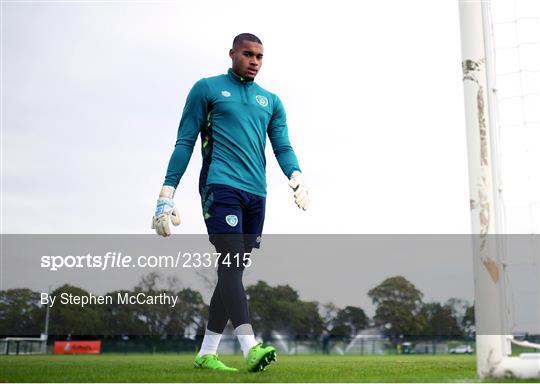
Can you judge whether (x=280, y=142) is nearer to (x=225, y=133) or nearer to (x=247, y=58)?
(x=225, y=133)

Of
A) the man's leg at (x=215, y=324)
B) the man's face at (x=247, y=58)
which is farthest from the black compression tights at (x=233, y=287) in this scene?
the man's face at (x=247, y=58)

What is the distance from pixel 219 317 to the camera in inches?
188

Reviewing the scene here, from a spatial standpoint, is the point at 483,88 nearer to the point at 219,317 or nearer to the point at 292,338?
the point at 219,317

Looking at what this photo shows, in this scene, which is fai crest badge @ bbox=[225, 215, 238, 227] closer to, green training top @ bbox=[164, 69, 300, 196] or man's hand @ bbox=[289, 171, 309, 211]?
green training top @ bbox=[164, 69, 300, 196]

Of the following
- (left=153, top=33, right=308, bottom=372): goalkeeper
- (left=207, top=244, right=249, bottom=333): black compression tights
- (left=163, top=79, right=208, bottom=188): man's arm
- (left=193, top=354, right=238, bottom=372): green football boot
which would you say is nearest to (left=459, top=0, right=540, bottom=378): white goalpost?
(left=153, top=33, right=308, bottom=372): goalkeeper

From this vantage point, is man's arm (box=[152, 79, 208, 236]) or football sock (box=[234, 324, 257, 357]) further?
man's arm (box=[152, 79, 208, 236])

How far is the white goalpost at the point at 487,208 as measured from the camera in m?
3.53

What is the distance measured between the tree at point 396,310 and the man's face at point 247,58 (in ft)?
119

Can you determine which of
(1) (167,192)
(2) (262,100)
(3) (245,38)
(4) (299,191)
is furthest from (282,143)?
(1) (167,192)

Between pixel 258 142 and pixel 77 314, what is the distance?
35.1 m

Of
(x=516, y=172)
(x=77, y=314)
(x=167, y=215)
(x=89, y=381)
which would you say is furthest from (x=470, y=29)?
(x=77, y=314)

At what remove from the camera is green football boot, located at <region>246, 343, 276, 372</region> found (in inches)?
157

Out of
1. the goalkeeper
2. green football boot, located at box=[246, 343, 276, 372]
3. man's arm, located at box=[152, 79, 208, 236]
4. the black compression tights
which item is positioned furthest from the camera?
man's arm, located at box=[152, 79, 208, 236]

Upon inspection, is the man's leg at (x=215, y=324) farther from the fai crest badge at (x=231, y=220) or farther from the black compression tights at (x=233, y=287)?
the fai crest badge at (x=231, y=220)
